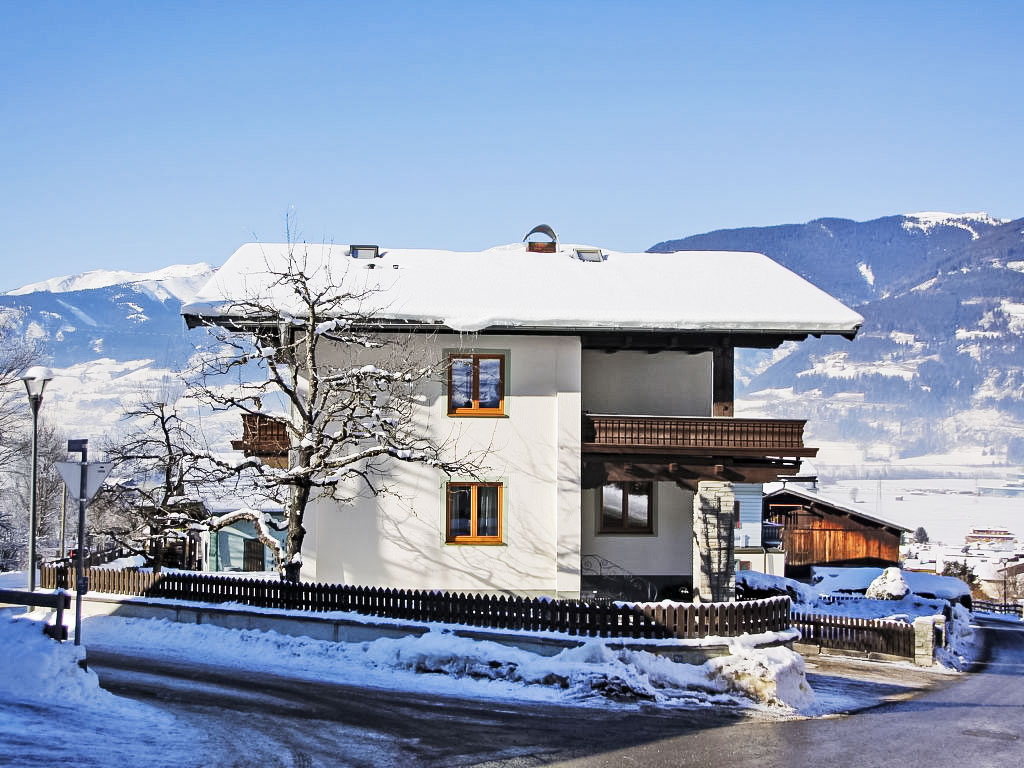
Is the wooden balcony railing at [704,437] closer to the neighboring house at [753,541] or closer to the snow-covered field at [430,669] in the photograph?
the snow-covered field at [430,669]

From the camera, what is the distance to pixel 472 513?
98.8ft

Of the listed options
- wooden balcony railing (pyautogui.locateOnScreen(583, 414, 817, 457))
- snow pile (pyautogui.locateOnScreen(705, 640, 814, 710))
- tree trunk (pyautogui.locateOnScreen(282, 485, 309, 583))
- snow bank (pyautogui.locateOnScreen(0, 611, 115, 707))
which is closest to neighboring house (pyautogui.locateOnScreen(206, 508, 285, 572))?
tree trunk (pyautogui.locateOnScreen(282, 485, 309, 583))

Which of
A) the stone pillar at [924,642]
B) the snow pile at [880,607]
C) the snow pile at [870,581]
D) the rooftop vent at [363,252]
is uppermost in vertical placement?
the rooftop vent at [363,252]

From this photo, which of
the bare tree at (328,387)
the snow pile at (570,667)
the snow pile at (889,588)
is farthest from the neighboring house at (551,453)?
the snow pile at (889,588)

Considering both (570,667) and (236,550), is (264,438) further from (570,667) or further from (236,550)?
(236,550)

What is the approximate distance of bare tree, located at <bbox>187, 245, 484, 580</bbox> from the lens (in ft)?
86.4

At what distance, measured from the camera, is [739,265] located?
115ft

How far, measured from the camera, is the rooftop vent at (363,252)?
1358 inches

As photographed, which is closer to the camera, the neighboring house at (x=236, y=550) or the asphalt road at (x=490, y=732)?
the asphalt road at (x=490, y=732)

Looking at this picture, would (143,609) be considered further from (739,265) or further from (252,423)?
(739,265)

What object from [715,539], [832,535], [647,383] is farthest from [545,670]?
[832,535]

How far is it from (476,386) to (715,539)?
7.54 m

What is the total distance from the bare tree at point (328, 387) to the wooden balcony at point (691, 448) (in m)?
3.43

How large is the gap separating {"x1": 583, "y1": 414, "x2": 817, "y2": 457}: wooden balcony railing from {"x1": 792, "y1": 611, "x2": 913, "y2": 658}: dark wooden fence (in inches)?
358
